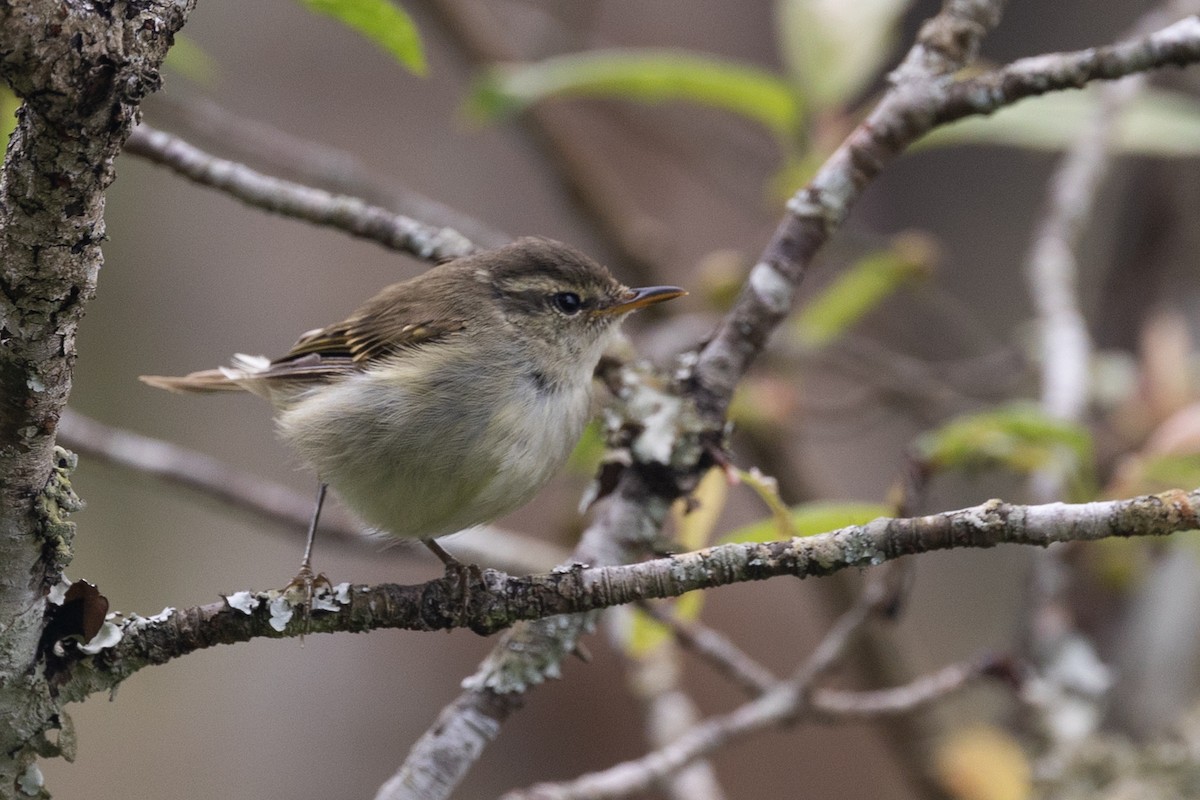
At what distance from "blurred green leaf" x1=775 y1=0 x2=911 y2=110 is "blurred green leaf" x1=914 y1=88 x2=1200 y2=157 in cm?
33

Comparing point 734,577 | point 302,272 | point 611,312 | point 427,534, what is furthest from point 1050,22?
point 734,577

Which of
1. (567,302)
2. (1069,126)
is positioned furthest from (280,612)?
(1069,126)

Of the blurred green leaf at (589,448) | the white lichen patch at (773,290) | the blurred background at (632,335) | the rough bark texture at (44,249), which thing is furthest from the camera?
the blurred background at (632,335)

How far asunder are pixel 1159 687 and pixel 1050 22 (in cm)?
474

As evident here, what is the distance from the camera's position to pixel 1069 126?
3.68 metres

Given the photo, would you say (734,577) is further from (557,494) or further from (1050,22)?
(1050,22)

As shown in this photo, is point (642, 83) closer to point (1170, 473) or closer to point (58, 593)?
point (1170, 473)

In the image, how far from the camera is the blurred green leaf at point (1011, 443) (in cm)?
265

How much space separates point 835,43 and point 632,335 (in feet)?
7.14

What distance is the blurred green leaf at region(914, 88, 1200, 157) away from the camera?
11.6 feet

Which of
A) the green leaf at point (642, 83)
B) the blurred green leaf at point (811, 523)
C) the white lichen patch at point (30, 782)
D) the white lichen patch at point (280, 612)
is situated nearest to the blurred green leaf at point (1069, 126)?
the green leaf at point (642, 83)

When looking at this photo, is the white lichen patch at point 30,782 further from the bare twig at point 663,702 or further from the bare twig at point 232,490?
the bare twig at point 663,702

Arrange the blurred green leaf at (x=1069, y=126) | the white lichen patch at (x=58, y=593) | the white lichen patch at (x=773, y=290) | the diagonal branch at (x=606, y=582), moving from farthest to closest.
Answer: the blurred green leaf at (x=1069, y=126), the white lichen patch at (x=773, y=290), the white lichen patch at (x=58, y=593), the diagonal branch at (x=606, y=582)

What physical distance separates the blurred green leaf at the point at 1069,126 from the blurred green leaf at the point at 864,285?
401 mm
